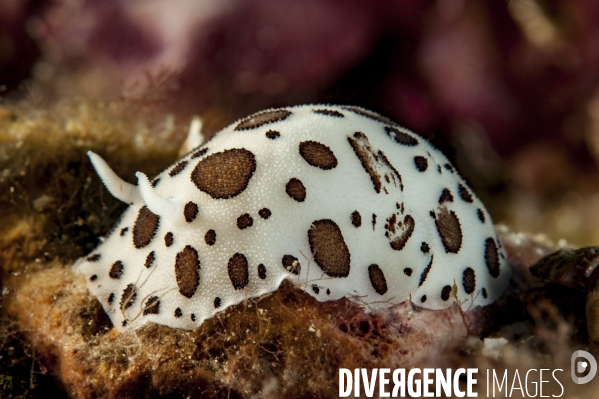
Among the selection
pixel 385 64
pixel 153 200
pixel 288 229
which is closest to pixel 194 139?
pixel 153 200

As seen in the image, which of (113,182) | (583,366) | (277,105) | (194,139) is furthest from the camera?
(277,105)

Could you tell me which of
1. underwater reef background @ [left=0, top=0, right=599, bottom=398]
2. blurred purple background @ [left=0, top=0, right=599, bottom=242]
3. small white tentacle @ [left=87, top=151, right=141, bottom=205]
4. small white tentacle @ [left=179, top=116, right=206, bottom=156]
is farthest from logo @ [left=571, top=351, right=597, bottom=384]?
small white tentacle @ [left=179, top=116, right=206, bottom=156]

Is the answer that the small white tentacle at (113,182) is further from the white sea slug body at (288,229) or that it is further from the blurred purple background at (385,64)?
the blurred purple background at (385,64)

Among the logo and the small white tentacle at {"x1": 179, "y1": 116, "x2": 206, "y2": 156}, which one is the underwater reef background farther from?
the small white tentacle at {"x1": 179, "y1": 116, "x2": 206, "y2": 156}

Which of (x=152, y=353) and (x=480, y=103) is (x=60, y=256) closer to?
(x=152, y=353)

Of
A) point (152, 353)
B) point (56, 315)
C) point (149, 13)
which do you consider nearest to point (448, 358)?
point (152, 353)

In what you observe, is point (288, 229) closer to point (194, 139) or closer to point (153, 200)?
point (153, 200)
